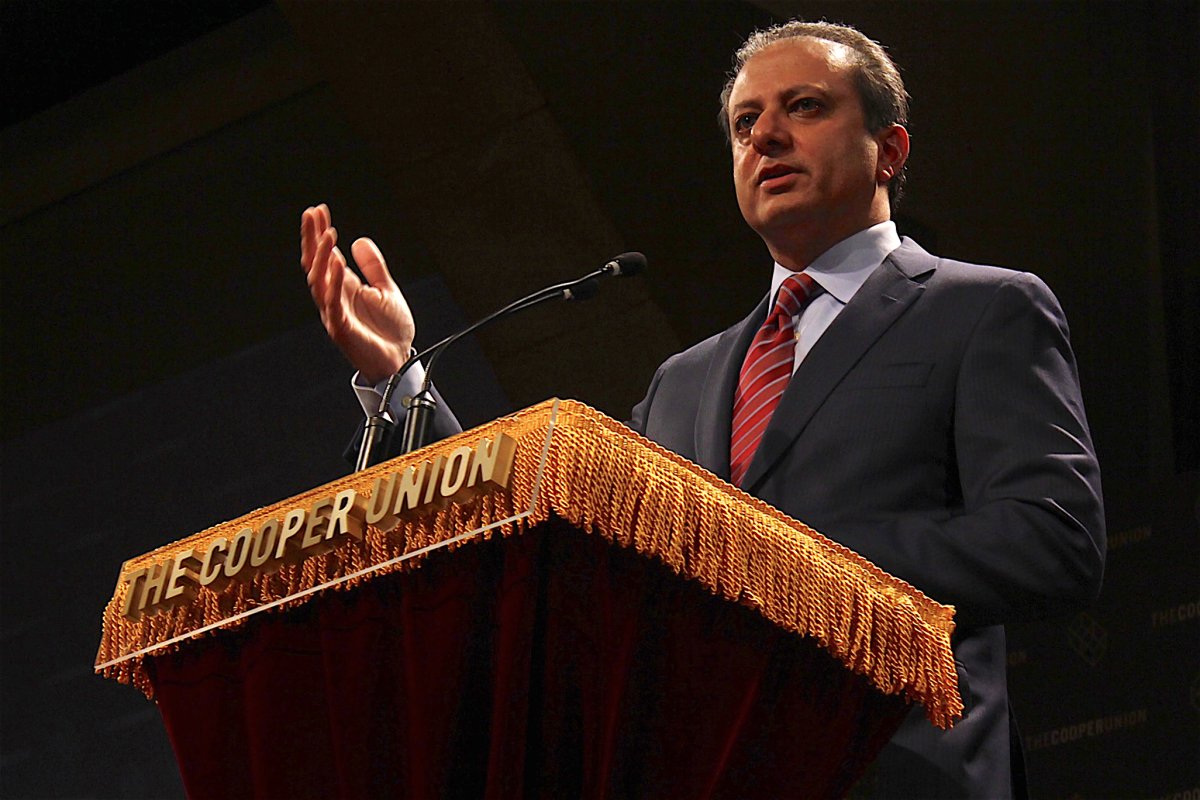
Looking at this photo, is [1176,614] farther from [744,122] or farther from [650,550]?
[650,550]

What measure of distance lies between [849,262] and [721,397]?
21cm

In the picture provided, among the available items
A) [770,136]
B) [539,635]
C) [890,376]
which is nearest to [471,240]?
[770,136]

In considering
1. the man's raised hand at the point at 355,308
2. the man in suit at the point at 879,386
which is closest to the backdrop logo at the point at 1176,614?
the man in suit at the point at 879,386

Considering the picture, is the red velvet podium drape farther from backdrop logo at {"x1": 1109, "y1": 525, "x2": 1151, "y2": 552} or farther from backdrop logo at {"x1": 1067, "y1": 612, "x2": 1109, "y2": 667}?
backdrop logo at {"x1": 1109, "y1": 525, "x2": 1151, "y2": 552}

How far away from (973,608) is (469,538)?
482mm

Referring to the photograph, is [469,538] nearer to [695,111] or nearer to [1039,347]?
[1039,347]

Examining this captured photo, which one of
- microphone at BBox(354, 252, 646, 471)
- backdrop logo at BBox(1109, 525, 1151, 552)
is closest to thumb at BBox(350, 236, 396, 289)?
microphone at BBox(354, 252, 646, 471)

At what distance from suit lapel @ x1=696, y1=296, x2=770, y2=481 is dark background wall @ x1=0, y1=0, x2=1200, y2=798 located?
1.25 m

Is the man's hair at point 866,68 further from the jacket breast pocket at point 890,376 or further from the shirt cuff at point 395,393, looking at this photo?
the shirt cuff at point 395,393

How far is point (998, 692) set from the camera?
1363 millimetres

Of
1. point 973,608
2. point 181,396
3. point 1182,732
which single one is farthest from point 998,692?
point 181,396

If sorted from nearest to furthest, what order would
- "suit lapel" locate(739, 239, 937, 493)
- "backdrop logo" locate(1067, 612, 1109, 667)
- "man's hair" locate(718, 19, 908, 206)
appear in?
"suit lapel" locate(739, 239, 937, 493), "man's hair" locate(718, 19, 908, 206), "backdrop logo" locate(1067, 612, 1109, 667)

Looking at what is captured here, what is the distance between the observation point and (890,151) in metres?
1.74

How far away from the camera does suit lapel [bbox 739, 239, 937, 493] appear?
1.42m
